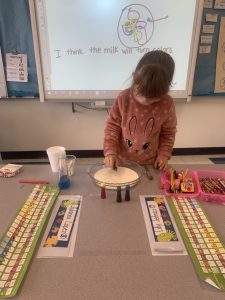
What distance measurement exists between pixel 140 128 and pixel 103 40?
1400 millimetres

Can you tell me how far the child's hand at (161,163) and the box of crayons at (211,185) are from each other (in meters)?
0.14

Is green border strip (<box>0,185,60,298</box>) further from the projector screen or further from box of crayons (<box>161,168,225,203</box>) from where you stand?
the projector screen

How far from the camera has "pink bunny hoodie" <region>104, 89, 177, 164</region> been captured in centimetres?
111

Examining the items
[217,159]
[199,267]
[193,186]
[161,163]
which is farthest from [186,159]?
[199,267]

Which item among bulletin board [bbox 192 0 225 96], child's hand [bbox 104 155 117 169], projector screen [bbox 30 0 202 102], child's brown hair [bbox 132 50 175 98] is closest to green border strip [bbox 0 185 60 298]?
child's hand [bbox 104 155 117 169]

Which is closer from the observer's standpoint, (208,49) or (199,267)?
(199,267)

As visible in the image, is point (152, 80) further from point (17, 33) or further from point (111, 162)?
point (17, 33)

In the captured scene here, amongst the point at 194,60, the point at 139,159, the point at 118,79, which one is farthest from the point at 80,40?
the point at 139,159

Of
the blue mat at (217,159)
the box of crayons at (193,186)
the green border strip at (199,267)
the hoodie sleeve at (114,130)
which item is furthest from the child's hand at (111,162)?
the blue mat at (217,159)

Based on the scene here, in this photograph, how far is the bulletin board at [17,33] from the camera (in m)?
2.08

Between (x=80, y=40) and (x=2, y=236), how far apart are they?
6.36 ft

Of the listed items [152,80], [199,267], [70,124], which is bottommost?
[70,124]

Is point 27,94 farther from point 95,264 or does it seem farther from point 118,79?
point 95,264

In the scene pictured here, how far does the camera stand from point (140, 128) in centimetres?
113
